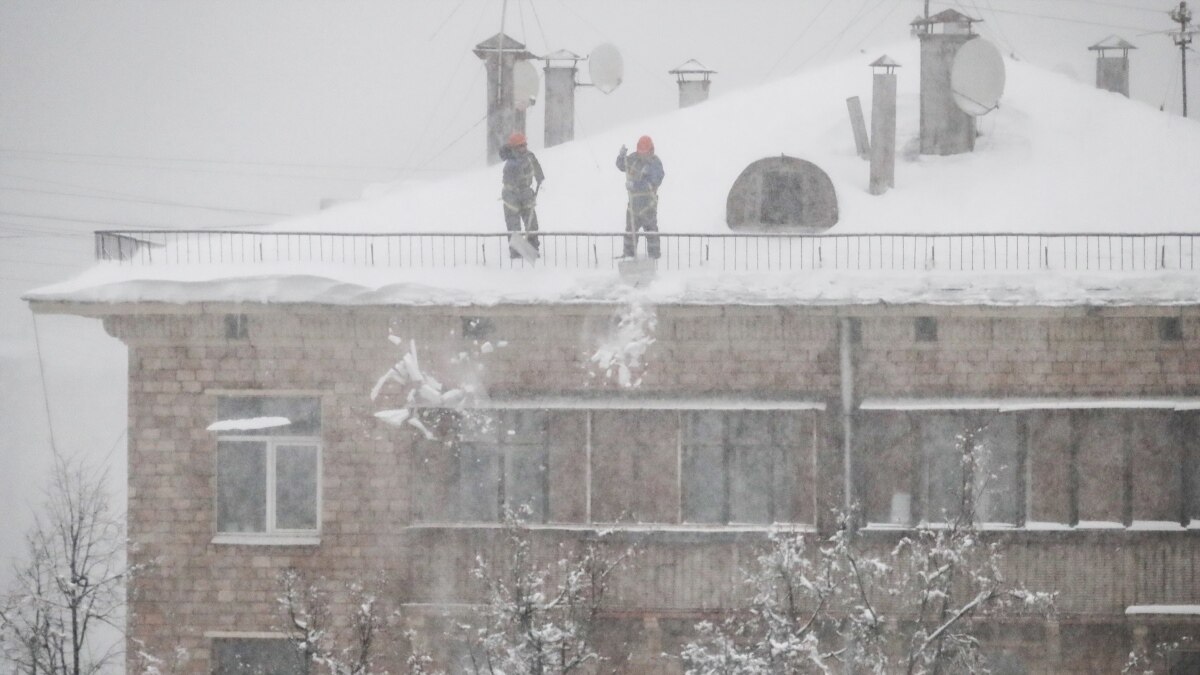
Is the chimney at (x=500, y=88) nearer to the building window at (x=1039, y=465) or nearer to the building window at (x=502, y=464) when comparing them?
the building window at (x=502, y=464)

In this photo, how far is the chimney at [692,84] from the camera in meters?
22.2

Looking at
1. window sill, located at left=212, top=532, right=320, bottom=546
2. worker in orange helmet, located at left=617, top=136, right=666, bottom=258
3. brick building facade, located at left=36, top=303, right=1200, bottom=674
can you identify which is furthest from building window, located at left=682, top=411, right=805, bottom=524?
window sill, located at left=212, top=532, right=320, bottom=546

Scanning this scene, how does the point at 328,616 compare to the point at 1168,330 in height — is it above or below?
below

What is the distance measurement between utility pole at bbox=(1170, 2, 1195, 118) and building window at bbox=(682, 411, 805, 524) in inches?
611

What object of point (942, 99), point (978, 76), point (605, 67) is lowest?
Answer: point (942, 99)

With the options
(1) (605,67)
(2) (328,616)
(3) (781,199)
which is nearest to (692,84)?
(1) (605,67)

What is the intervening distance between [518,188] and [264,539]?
503 cm

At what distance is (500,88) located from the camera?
66.4 feet

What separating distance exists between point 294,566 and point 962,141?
1051 cm

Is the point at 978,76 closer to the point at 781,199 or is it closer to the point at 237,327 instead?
the point at 781,199

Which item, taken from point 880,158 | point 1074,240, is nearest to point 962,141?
point 880,158

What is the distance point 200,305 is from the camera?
14.3m

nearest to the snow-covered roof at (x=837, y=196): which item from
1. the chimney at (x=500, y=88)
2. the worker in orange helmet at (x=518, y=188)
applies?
the worker in orange helmet at (x=518, y=188)

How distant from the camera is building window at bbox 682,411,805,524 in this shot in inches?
571
